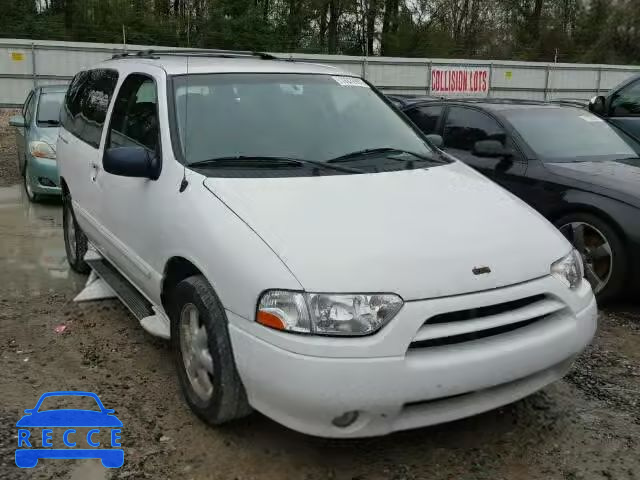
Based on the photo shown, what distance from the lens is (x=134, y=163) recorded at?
3588 millimetres

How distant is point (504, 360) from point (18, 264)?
4.82 m

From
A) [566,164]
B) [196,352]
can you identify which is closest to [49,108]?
[566,164]

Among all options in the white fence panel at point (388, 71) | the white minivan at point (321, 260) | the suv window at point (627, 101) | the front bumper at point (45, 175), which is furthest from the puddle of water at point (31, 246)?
the white fence panel at point (388, 71)

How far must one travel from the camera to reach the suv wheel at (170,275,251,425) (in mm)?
2900

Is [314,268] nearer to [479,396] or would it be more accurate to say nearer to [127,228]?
[479,396]

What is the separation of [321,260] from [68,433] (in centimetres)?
155

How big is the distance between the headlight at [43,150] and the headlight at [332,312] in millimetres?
6820

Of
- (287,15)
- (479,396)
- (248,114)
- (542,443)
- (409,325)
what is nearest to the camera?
(409,325)

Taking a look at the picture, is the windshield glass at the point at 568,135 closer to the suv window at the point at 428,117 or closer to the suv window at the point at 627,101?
the suv window at the point at 428,117

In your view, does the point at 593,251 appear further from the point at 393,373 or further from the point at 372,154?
the point at 393,373

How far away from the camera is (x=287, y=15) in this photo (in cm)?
3484

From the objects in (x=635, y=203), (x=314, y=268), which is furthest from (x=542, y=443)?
(x=635, y=203)

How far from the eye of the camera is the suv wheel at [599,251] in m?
→ 4.76

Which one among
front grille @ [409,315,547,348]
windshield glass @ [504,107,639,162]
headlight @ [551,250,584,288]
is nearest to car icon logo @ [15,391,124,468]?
front grille @ [409,315,547,348]
